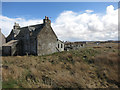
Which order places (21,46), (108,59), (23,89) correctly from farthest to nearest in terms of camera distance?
(21,46), (108,59), (23,89)

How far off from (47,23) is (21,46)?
8.88 meters

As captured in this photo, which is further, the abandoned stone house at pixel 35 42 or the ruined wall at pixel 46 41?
the ruined wall at pixel 46 41

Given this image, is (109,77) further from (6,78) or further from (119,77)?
(6,78)

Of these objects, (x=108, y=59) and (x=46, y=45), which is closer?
(x=108, y=59)

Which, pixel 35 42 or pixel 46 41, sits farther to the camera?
pixel 46 41

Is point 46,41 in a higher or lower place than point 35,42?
higher

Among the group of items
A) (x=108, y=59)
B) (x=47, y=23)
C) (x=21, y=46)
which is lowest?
(x=108, y=59)

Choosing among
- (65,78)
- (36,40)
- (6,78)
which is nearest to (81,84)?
(65,78)

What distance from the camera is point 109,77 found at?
609cm

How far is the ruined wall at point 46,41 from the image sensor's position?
1744 centimetres

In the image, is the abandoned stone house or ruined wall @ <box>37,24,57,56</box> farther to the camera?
ruined wall @ <box>37,24,57,56</box>

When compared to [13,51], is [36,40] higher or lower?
higher

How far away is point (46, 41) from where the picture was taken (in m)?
19.0

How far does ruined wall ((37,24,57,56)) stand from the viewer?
57.2 ft
